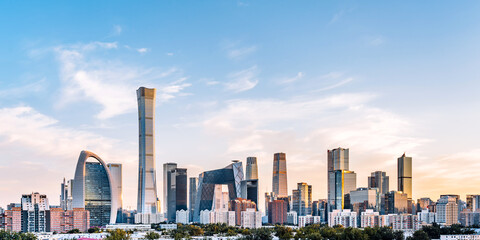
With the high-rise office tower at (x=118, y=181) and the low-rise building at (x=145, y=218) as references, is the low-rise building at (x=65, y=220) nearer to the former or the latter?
the high-rise office tower at (x=118, y=181)

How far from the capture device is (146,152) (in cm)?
18412

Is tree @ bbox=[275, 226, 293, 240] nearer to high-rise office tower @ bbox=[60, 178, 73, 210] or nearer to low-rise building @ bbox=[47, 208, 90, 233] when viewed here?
low-rise building @ bbox=[47, 208, 90, 233]

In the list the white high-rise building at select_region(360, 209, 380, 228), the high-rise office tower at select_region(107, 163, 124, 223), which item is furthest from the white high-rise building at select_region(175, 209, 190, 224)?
the white high-rise building at select_region(360, 209, 380, 228)

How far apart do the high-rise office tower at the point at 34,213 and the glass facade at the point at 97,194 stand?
46.8 metres

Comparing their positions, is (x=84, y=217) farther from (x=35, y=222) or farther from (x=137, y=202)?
(x=137, y=202)

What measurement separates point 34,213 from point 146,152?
7261cm

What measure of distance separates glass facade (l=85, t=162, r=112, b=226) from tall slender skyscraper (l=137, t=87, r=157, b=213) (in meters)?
18.7

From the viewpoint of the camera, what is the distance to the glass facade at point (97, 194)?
536ft

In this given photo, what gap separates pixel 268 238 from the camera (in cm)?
8444

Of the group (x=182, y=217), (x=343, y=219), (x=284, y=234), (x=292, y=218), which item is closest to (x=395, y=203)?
(x=292, y=218)

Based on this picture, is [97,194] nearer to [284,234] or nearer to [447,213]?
[284,234]

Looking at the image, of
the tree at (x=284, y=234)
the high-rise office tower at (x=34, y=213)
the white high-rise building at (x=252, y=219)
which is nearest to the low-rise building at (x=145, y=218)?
the white high-rise building at (x=252, y=219)

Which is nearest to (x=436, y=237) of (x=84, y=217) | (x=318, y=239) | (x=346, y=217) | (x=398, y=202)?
(x=318, y=239)

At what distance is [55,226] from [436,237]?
7735 cm
